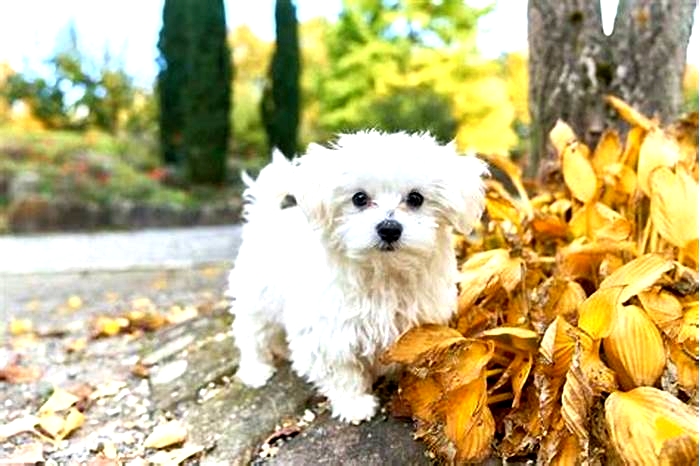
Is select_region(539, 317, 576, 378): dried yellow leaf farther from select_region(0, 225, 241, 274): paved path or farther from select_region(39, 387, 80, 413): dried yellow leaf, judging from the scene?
select_region(0, 225, 241, 274): paved path

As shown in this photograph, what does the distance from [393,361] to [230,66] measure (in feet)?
35.5

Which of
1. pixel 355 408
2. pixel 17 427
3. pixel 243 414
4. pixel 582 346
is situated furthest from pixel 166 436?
pixel 582 346

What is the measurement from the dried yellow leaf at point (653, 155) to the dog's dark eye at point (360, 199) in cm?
128

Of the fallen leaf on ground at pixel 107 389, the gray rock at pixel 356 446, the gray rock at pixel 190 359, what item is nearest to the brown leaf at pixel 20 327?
the gray rock at pixel 190 359

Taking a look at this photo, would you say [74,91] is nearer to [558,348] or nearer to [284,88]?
[284,88]

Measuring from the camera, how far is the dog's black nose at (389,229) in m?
2.21

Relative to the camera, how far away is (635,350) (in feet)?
7.23

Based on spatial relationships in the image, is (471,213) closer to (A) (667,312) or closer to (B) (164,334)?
(A) (667,312)

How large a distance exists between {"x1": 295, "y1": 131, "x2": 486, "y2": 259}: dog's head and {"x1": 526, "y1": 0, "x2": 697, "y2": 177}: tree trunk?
1.72 metres

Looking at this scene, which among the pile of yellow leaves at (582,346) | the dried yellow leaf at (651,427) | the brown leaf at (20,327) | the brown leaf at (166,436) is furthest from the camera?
the brown leaf at (20,327)

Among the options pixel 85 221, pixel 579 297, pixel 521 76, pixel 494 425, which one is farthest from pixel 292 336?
pixel 521 76

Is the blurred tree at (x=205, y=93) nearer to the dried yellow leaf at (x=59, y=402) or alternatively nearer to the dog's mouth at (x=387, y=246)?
the dried yellow leaf at (x=59, y=402)

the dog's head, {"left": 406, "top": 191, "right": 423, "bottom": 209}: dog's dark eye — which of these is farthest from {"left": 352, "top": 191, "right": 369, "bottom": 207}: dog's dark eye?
{"left": 406, "top": 191, "right": 423, "bottom": 209}: dog's dark eye

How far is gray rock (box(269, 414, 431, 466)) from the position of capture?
2.41m
